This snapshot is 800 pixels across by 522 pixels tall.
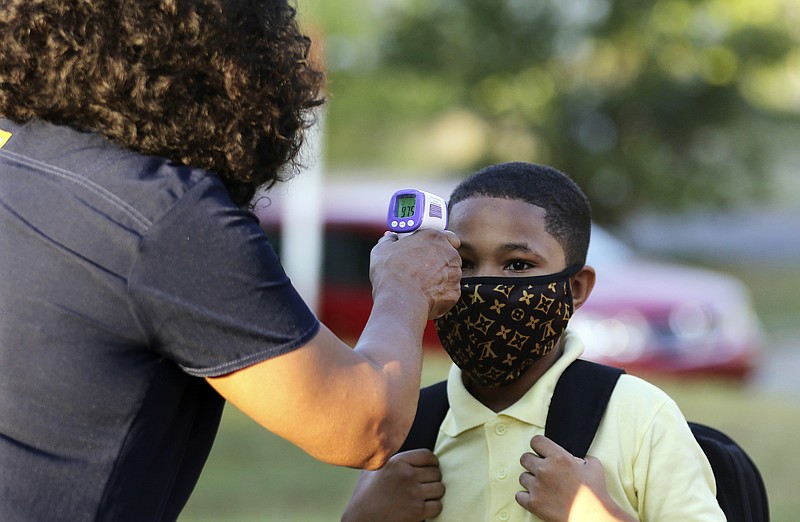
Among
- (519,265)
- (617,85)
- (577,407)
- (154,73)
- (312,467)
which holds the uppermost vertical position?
(617,85)

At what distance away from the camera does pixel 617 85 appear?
1922 centimetres

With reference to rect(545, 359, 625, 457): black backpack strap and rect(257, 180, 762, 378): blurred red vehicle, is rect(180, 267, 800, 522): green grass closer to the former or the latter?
rect(257, 180, 762, 378): blurred red vehicle

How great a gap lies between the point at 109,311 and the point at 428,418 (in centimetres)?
104

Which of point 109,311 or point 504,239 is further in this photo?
point 504,239

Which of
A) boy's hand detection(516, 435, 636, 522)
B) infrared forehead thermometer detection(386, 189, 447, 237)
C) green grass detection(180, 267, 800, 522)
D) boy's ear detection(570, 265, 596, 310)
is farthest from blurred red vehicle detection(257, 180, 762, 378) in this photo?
infrared forehead thermometer detection(386, 189, 447, 237)

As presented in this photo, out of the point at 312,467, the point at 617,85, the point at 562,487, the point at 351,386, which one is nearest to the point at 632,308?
the point at 312,467

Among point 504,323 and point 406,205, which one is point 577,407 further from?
point 406,205

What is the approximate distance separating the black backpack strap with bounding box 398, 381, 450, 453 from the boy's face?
0.35 m

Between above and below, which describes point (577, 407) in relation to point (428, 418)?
above

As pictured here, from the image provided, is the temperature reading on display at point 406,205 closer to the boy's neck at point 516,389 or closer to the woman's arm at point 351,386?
the woman's arm at point 351,386

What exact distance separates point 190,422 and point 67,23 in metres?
0.75

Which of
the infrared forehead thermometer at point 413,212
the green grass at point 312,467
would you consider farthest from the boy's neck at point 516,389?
the green grass at point 312,467

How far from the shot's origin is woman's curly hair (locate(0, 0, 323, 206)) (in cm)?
198

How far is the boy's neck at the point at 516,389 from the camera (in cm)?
264
